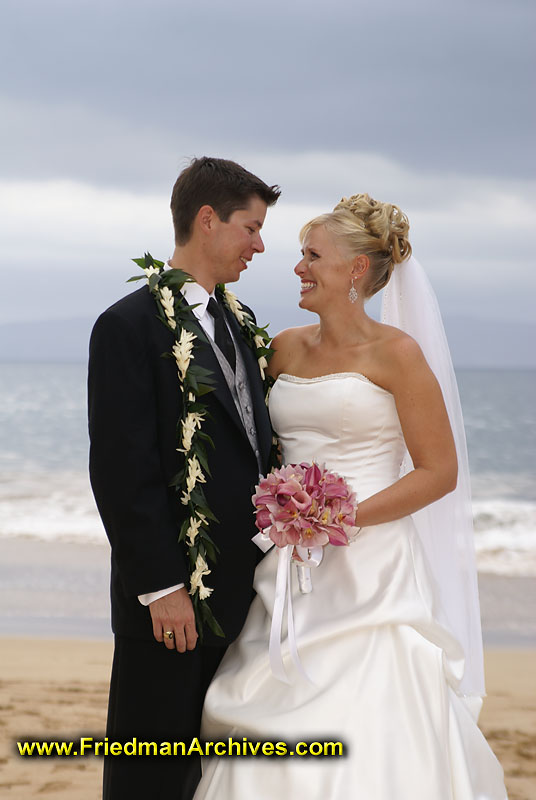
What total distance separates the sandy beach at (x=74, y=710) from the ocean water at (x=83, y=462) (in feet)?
14.0

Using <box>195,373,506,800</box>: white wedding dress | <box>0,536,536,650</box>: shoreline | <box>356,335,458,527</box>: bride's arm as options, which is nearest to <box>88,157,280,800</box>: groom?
<box>195,373,506,800</box>: white wedding dress

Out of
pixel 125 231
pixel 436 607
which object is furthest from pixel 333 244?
pixel 125 231

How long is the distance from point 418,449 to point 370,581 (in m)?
0.50

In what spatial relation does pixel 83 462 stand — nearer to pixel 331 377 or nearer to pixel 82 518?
pixel 82 518

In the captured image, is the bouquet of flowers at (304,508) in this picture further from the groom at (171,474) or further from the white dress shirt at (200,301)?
the white dress shirt at (200,301)

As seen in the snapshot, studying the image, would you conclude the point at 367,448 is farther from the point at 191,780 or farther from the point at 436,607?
the point at 191,780

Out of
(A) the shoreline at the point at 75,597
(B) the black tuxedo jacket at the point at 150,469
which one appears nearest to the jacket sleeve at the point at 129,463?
(B) the black tuxedo jacket at the point at 150,469

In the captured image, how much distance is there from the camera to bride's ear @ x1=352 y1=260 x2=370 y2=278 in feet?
11.2

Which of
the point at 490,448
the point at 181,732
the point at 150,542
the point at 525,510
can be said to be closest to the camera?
the point at 150,542

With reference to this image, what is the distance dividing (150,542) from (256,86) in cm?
3312

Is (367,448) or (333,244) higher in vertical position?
(333,244)

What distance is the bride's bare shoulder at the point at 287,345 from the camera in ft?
11.9

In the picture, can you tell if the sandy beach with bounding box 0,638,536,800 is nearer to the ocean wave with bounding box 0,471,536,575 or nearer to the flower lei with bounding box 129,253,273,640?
the flower lei with bounding box 129,253,273,640

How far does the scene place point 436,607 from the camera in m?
3.22
